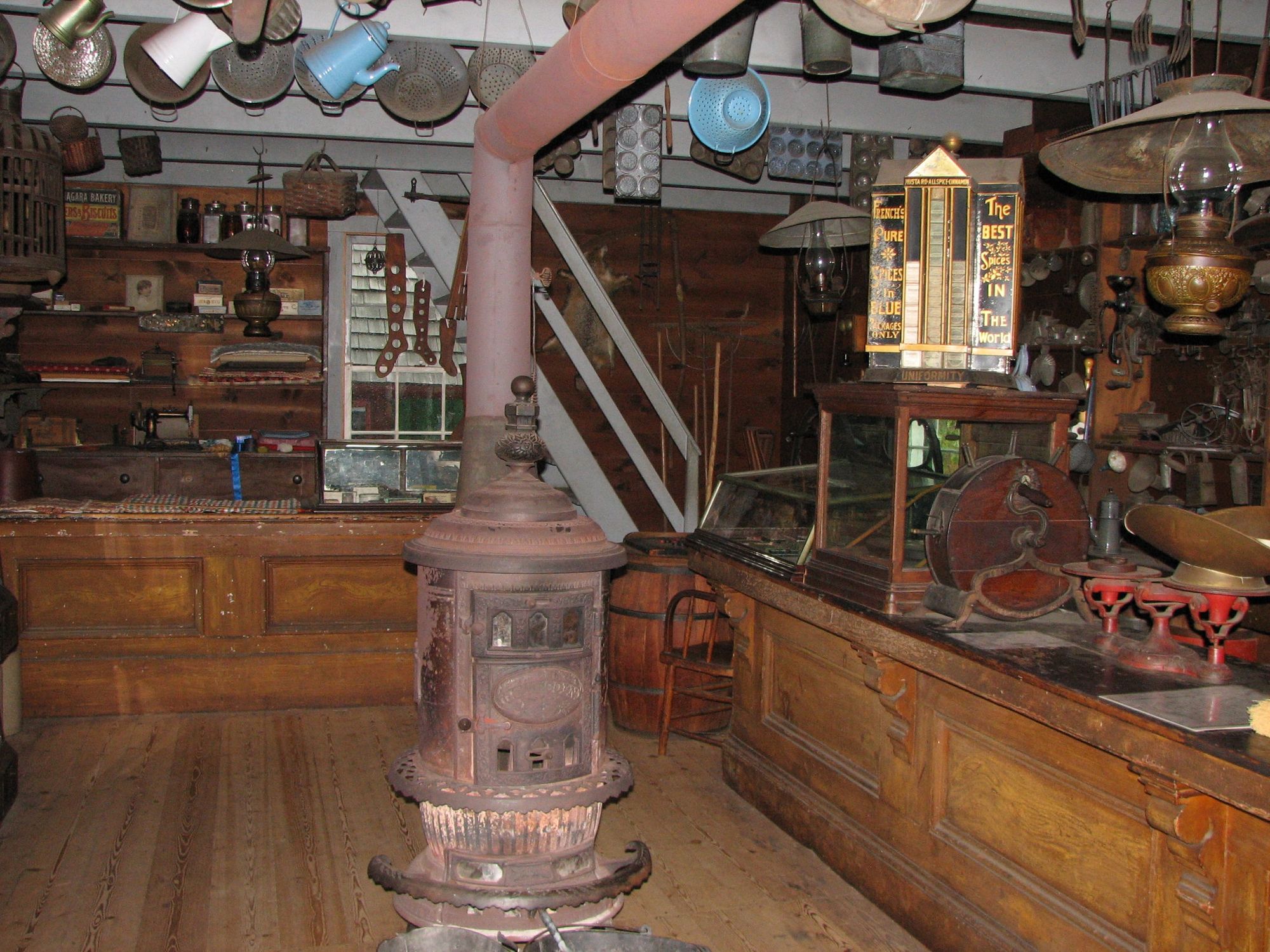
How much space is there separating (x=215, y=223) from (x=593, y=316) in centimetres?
275

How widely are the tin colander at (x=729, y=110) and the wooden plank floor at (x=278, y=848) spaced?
2.90 metres

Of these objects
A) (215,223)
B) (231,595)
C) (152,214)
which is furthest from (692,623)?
(152,214)

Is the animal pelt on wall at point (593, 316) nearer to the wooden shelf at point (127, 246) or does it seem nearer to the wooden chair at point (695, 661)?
the wooden shelf at point (127, 246)

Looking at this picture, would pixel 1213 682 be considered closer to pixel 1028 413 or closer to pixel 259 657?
pixel 1028 413

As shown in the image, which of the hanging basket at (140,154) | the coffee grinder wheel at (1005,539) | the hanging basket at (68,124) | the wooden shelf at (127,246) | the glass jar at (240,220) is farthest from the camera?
the glass jar at (240,220)

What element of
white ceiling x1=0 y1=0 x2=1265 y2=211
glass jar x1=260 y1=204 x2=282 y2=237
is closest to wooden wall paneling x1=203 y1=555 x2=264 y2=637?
white ceiling x1=0 y1=0 x2=1265 y2=211

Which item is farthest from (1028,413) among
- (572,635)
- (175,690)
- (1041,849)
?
(175,690)

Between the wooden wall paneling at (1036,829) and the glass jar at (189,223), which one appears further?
the glass jar at (189,223)

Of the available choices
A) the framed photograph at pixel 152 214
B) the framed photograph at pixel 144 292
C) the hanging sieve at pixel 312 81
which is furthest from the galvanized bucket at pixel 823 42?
the framed photograph at pixel 144 292

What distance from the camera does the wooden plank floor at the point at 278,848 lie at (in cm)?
327

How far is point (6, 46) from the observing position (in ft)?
15.5

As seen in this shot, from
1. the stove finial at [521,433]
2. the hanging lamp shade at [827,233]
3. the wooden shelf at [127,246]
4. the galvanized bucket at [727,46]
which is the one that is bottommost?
the stove finial at [521,433]

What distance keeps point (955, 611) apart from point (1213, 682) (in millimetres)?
714

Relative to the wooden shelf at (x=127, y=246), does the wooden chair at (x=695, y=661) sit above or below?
below
